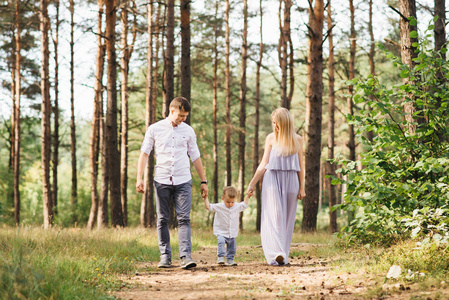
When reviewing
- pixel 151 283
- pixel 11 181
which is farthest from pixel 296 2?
pixel 11 181

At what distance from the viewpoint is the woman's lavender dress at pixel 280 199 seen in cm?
677

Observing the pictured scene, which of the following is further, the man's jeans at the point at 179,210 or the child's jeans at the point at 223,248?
the child's jeans at the point at 223,248

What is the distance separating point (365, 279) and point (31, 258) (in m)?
3.75

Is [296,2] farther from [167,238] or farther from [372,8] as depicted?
[167,238]

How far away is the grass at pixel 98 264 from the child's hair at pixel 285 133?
179 cm

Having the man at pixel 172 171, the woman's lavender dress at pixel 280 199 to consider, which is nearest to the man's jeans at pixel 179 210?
the man at pixel 172 171

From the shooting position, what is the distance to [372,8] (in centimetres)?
2000

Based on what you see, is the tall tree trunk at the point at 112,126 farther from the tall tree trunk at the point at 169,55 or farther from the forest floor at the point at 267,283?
the forest floor at the point at 267,283

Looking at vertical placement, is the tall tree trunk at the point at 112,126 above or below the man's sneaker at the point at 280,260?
above

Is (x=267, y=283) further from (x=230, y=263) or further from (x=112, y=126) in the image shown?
(x=112, y=126)

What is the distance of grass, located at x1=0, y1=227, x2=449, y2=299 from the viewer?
4.05 m

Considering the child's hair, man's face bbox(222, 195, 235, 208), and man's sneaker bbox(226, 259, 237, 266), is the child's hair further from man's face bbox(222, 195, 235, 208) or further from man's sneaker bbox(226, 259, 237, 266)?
man's sneaker bbox(226, 259, 237, 266)

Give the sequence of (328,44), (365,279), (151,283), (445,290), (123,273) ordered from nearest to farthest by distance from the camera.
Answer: (445,290) → (365,279) → (151,283) → (123,273) → (328,44)

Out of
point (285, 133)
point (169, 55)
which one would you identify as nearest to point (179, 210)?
point (285, 133)
